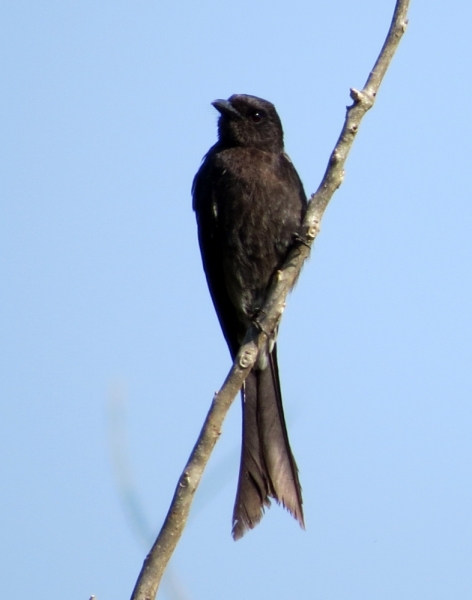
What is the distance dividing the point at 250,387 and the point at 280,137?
60.3 inches

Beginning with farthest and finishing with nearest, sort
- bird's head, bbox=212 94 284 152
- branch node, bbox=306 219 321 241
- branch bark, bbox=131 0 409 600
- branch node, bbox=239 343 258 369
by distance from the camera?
1. bird's head, bbox=212 94 284 152
2. branch node, bbox=306 219 321 241
3. branch node, bbox=239 343 258 369
4. branch bark, bbox=131 0 409 600

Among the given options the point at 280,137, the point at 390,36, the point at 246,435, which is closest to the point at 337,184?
the point at 390,36

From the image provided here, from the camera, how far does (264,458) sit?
4.92 meters

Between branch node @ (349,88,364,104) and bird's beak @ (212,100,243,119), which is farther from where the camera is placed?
bird's beak @ (212,100,243,119)

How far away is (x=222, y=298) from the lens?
5.82 meters

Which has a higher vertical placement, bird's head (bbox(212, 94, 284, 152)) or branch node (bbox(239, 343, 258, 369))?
bird's head (bbox(212, 94, 284, 152))

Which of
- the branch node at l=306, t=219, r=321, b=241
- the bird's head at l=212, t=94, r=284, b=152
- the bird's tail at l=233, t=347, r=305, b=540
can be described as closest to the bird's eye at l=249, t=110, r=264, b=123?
the bird's head at l=212, t=94, r=284, b=152

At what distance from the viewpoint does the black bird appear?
5.32 metres

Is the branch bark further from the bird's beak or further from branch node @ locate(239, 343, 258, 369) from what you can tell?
the bird's beak

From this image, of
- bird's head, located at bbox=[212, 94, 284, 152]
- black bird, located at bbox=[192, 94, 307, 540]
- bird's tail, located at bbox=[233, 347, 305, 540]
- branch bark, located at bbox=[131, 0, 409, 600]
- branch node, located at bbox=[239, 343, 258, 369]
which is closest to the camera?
branch bark, located at bbox=[131, 0, 409, 600]

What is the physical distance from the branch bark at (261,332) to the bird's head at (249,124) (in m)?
1.49

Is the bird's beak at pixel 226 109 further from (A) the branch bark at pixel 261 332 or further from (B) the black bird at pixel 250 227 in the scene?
(A) the branch bark at pixel 261 332

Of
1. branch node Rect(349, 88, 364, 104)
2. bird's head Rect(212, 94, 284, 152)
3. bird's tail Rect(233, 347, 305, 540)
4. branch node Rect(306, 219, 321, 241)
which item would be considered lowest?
bird's tail Rect(233, 347, 305, 540)

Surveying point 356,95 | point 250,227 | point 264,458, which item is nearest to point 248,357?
point 356,95
